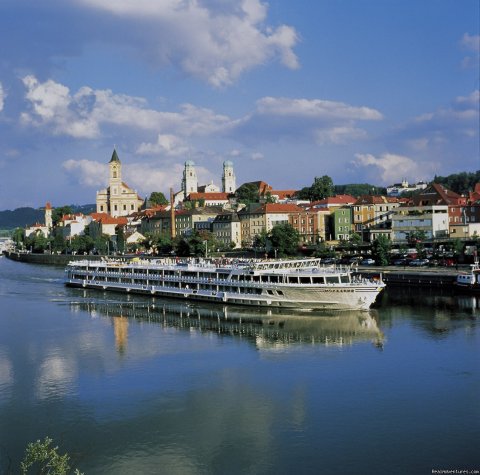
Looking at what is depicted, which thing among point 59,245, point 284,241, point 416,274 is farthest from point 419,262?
point 59,245

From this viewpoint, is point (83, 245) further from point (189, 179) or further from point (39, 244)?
point (189, 179)

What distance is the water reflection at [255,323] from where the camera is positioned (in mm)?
34031

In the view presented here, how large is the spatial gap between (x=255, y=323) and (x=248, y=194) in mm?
93832

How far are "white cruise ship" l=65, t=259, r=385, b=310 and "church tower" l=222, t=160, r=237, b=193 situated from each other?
4225 inches

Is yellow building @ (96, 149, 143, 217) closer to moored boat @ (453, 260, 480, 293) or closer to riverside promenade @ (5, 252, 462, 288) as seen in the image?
riverside promenade @ (5, 252, 462, 288)

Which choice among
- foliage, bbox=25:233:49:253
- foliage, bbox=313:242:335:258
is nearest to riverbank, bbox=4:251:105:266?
foliage, bbox=25:233:49:253

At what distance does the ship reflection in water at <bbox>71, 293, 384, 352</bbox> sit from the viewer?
34.0 metres

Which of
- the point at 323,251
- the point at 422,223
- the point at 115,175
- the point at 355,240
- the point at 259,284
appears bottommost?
the point at 259,284

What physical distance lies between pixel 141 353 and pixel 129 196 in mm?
128787

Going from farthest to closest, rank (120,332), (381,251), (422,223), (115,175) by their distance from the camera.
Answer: (115,175) → (422,223) → (381,251) → (120,332)

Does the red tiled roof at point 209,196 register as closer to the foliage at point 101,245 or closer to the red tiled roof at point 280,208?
the foliage at point 101,245

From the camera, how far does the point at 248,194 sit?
132 meters

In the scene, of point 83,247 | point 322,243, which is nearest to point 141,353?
point 322,243

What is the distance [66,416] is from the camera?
22391 mm
